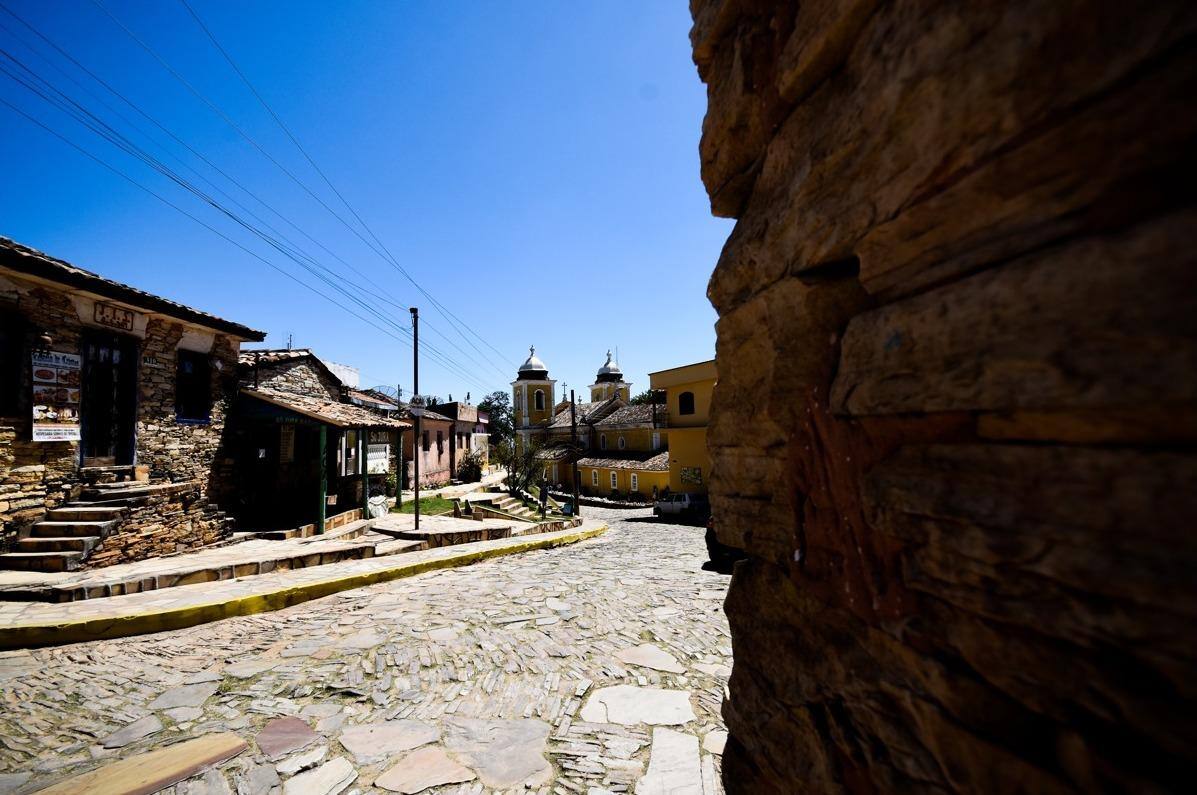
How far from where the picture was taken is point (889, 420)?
60.8 inches

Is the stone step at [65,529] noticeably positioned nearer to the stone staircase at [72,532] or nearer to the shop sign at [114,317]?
the stone staircase at [72,532]

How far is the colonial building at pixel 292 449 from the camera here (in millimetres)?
12086

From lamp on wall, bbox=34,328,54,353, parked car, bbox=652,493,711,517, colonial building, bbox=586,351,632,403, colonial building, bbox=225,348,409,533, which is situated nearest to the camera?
lamp on wall, bbox=34,328,54,353

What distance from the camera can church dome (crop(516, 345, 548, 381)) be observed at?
48.8 metres

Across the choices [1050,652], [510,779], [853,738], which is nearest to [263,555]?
[510,779]

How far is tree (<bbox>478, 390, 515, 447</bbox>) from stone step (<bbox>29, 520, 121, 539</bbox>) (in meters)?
34.7

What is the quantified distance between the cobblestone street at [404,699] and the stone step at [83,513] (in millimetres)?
4097

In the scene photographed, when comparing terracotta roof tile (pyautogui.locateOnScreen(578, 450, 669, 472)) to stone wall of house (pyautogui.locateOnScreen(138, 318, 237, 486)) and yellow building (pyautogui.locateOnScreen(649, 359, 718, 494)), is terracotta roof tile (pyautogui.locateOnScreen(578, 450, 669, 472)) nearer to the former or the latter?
yellow building (pyautogui.locateOnScreen(649, 359, 718, 494))

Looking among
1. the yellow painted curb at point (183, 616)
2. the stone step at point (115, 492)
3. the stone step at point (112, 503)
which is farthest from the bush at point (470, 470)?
the yellow painted curb at point (183, 616)

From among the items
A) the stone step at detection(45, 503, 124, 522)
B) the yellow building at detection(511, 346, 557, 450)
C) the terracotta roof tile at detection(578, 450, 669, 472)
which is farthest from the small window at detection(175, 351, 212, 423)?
the yellow building at detection(511, 346, 557, 450)

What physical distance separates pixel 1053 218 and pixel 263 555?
11471 mm

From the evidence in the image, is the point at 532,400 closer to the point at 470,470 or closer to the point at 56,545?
the point at 470,470

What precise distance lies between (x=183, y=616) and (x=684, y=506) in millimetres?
20745

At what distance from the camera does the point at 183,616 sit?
19.8 feet
